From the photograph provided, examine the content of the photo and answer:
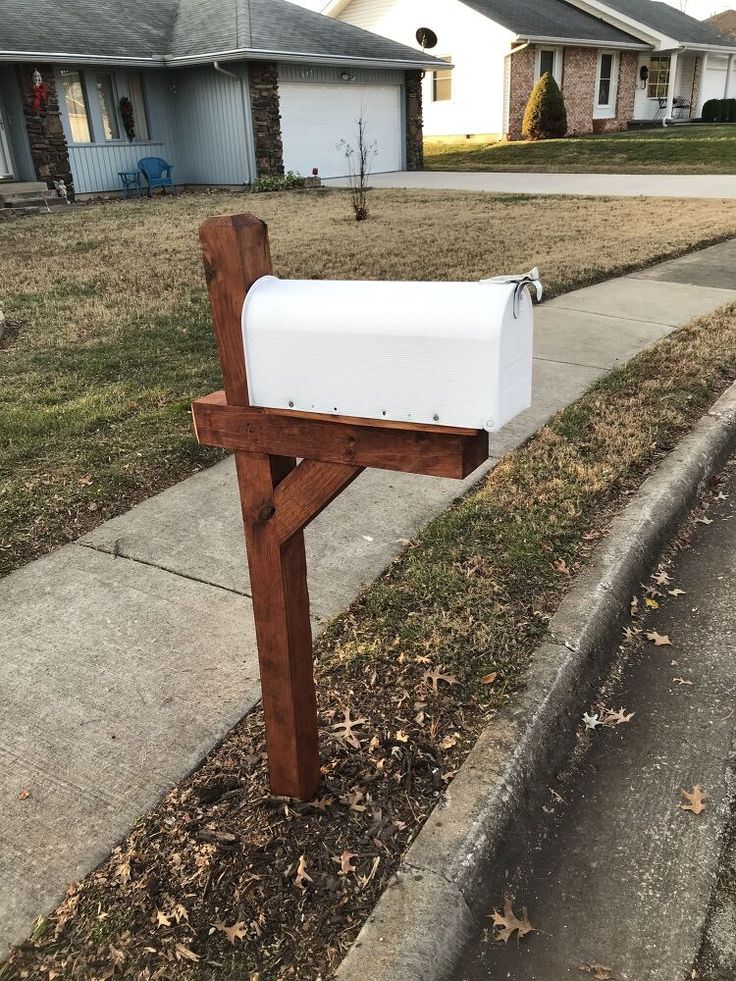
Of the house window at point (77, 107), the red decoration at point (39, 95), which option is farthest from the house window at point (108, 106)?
the red decoration at point (39, 95)

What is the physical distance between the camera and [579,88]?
97.7 feet

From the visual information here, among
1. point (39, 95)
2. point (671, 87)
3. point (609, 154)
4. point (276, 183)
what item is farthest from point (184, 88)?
point (671, 87)

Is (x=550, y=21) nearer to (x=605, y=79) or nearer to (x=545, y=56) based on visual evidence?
(x=545, y=56)

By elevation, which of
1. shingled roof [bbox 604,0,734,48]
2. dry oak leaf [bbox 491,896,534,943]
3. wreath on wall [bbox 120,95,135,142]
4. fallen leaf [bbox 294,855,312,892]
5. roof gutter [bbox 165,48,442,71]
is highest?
shingled roof [bbox 604,0,734,48]

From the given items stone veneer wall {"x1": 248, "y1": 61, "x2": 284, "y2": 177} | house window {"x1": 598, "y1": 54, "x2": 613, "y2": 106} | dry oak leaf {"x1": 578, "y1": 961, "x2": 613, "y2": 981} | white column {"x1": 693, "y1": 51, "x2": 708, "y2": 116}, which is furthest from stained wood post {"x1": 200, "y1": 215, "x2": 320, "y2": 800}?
white column {"x1": 693, "y1": 51, "x2": 708, "y2": 116}

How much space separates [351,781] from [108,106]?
20.1 metres

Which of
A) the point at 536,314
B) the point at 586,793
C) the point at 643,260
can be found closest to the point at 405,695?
the point at 586,793

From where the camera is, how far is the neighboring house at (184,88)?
1734cm

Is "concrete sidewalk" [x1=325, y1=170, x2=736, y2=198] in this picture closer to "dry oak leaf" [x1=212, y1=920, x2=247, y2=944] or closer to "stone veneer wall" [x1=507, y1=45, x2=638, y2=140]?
"stone veneer wall" [x1=507, y1=45, x2=638, y2=140]

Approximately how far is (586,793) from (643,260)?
814 cm

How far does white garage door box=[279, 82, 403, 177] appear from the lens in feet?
66.2

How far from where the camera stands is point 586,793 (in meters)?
2.47

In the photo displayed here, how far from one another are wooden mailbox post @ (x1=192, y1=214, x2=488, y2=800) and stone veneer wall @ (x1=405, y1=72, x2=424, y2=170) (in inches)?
938

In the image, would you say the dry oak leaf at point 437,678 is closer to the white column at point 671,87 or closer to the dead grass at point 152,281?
the dead grass at point 152,281
